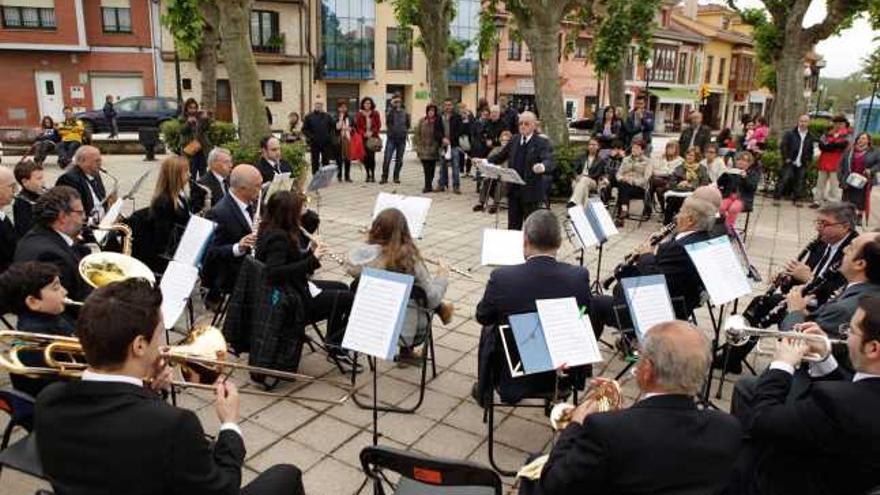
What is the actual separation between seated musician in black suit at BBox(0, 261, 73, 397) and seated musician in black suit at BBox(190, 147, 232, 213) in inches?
140

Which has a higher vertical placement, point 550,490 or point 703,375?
point 703,375

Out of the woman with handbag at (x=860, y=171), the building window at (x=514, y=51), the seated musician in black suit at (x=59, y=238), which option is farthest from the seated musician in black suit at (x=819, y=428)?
the building window at (x=514, y=51)

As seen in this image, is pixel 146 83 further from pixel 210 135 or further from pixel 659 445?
pixel 659 445

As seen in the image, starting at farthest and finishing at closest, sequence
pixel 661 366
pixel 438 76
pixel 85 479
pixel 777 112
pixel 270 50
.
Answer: pixel 270 50 → pixel 438 76 → pixel 777 112 → pixel 661 366 → pixel 85 479

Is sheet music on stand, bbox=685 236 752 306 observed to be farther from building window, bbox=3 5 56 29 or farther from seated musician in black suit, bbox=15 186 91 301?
building window, bbox=3 5 56 29

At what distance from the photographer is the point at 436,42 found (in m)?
15.9

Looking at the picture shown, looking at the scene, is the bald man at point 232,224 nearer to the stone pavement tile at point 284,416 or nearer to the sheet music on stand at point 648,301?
the stone pavement tile at point 284,416

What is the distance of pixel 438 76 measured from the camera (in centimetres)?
1611

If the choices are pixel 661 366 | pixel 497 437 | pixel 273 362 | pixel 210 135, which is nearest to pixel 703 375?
pixel 661 366

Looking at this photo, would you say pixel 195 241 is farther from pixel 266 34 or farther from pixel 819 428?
pixel 266 34

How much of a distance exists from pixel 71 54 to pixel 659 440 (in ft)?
108

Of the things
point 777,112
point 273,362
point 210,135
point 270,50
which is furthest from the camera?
point 270,50

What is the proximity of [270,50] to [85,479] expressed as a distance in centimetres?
3342

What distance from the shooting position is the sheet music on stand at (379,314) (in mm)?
3252
